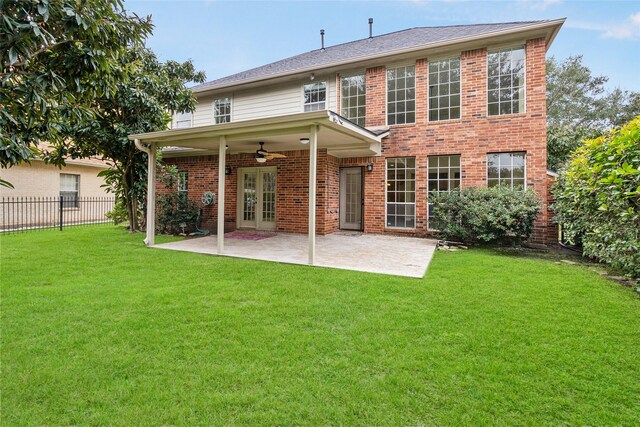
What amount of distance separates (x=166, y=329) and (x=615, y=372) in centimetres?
387

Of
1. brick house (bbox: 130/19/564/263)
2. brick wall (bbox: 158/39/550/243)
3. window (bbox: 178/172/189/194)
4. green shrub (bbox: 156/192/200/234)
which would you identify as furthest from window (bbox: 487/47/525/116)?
window (bbox: 178/172/189/194)

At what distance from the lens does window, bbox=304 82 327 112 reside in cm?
1076

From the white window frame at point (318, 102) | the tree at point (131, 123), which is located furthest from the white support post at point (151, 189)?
the white window frame at point (318, 102)

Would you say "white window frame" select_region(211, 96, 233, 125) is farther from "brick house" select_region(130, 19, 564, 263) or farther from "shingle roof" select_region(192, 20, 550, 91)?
"shingle roof" select_region(192, 20, 550, 91)

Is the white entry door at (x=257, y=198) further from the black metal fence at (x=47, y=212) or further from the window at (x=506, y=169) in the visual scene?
the black metal fence at (x=47, y=212)

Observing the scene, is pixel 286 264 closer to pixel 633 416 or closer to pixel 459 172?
pixel 633 416

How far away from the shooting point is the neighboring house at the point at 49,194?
1338 cm

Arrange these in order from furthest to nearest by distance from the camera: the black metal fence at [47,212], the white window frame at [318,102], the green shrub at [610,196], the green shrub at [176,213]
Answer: the black metal fence at [47,212], the white window frame at [318,102], the green shrub at [176,213], the green shrub at [610,196]

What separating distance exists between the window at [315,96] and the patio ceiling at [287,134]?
2.02 m

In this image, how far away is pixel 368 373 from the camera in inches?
97.3

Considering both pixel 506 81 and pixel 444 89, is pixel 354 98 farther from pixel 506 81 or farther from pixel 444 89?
pixel 506 81

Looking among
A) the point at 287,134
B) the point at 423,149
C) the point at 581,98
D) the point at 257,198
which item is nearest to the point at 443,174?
the point at 423,149

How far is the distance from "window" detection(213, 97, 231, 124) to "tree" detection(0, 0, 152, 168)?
28.5 ft

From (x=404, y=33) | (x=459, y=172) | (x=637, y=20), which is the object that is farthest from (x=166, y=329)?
(x=637, y=20)
